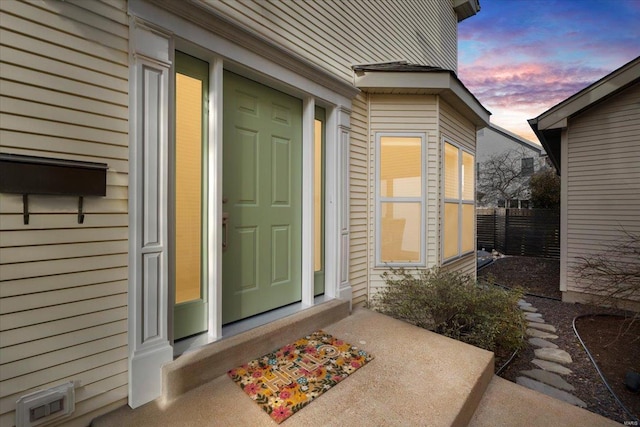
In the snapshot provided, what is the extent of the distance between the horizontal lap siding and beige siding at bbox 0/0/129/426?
2918mm

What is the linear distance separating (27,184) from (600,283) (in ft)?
24.8

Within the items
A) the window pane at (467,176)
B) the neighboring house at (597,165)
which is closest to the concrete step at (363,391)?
the window pane at (467,176)

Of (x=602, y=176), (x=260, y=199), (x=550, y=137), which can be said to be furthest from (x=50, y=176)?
(x=550, y=137)

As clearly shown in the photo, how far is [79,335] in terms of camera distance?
1.63 metres

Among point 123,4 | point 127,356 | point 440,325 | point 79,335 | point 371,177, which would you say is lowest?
point 440,325

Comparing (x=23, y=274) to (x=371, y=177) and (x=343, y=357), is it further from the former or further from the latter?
(x=371, y=177)

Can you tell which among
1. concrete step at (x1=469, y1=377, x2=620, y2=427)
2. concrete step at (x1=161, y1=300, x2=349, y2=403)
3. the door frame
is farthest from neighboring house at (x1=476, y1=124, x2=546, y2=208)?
the door frame

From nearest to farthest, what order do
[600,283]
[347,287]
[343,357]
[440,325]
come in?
[343,357]
[440,325]
[347,287]
[600,283]

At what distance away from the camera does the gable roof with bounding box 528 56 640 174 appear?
4648 millimetres

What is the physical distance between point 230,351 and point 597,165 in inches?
268

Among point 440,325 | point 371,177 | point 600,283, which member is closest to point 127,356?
point 440,325

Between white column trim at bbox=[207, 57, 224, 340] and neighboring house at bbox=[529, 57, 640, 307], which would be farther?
neighboring house at bbox=[529, 57, 640, 307]

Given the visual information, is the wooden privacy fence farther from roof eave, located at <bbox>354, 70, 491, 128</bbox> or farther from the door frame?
the door frame

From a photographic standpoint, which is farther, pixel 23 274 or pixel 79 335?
pixel 79 335
